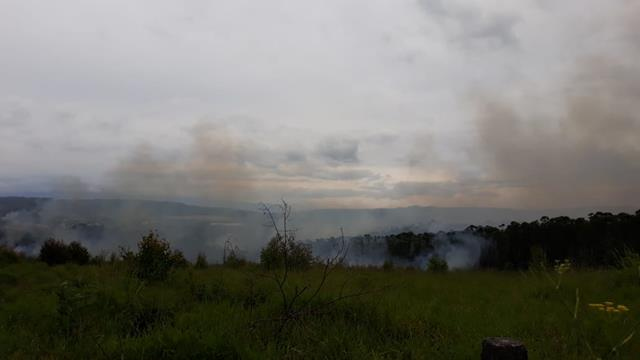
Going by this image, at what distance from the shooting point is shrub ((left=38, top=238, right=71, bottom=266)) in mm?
19984

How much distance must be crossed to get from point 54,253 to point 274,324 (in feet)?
51.1

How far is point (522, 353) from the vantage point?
3996 mm

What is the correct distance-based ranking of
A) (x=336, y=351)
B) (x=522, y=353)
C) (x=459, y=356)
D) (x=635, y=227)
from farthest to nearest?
(x=635, y=227) → (x=336, y=351) → (x=459, y=356) → (x=522, y=353)

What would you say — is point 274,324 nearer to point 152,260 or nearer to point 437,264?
point 152,260

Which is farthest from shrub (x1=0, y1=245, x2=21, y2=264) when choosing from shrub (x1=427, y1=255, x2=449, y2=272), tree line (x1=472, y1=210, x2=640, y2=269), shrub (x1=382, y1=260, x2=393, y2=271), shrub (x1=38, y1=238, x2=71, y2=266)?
tree line (x1=472, y1=210, x2=640, y2=269)

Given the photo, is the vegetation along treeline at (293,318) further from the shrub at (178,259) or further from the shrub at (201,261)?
the shrub at (201,261)

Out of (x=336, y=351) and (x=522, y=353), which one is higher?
(x=522, y=353)

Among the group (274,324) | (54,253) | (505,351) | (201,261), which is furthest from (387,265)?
(505,351)

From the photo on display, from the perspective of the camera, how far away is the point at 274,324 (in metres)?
7.80

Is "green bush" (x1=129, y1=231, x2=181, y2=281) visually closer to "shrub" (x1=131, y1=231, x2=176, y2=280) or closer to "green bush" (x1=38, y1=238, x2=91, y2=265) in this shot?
"shrub" (x1=131, y1=231, x2=176, y2=280)

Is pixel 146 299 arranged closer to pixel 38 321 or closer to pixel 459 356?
pixel 38 321

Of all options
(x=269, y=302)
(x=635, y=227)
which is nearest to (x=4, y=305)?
(x=269, y=302)

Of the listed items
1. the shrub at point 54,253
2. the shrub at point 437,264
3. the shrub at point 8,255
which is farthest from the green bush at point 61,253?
the shrub at point 437,264

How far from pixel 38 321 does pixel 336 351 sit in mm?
4989
